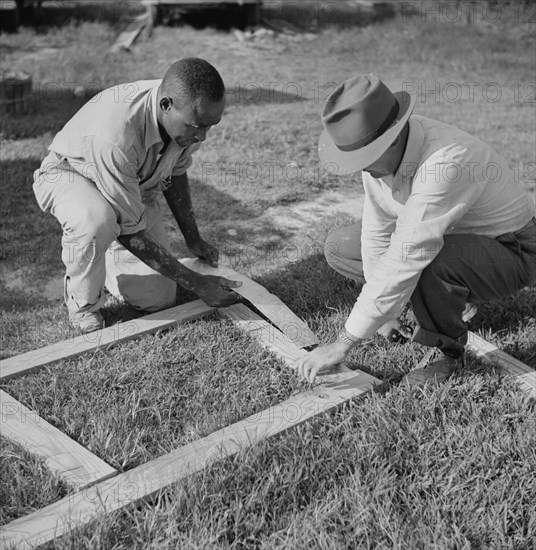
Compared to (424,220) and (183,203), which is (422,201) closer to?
(424,220)

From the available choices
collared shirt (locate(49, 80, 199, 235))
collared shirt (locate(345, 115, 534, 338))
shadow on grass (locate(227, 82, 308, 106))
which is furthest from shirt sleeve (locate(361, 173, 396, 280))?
shadow on grass (locate(227, 82, 308, 106))

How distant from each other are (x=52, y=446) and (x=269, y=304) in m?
1.47

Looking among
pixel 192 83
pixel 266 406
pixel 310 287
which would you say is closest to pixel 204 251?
pixel 310 287

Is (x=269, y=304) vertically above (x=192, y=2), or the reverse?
(x=192, y=2)

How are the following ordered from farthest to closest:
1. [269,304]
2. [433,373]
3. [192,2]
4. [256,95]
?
[192,2] → [256,95] → [269,304] → [433,373]

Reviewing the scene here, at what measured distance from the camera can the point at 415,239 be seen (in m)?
2.79

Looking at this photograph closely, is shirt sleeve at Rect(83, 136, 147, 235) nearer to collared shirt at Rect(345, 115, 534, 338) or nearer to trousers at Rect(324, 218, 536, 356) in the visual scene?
collared shirt at Rect(345, 115, 534, 338)

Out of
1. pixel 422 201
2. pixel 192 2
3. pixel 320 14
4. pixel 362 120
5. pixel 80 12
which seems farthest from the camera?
pixel 320 14

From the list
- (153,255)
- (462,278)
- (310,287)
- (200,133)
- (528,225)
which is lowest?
(310,287)

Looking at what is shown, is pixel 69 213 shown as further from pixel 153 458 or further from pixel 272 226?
pixel 272 226

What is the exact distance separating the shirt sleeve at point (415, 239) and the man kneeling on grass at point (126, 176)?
1.12m

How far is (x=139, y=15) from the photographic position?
12438 millimetres

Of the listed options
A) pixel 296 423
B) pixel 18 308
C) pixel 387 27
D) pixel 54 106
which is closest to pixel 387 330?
pixel 296 423

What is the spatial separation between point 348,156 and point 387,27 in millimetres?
10395
